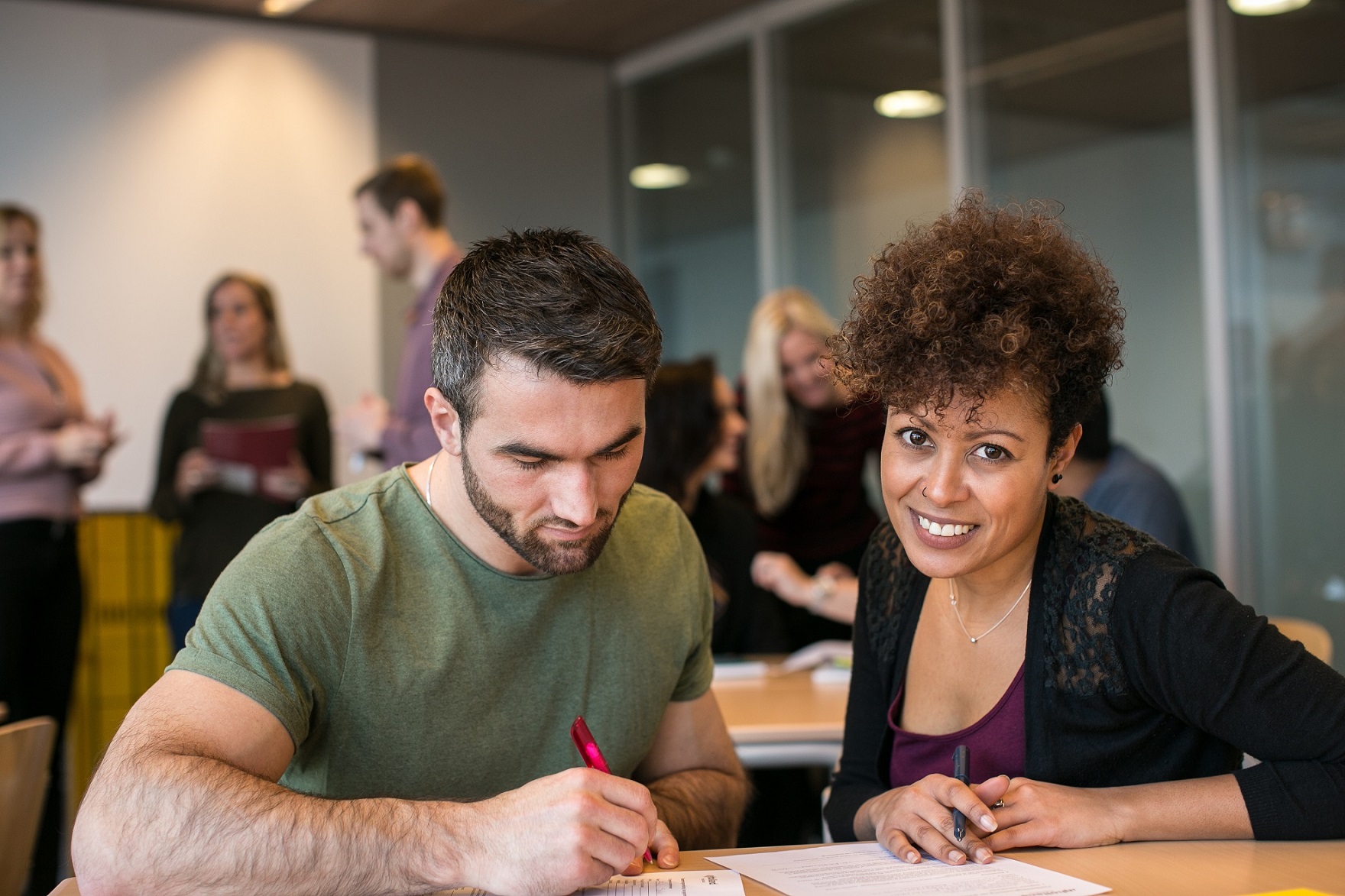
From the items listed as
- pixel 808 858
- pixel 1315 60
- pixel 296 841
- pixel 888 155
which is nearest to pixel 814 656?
pixel 808 858

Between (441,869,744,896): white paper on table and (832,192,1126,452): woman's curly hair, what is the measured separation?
572mm

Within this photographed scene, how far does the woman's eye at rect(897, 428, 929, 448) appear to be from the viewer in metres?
1.58

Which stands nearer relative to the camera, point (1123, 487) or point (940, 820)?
point (940, 820)

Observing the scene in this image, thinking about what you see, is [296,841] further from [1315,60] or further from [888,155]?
[888,155]

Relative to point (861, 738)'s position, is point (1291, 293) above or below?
above

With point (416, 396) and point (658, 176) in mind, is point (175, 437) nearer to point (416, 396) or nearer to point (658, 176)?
point (416, 396)

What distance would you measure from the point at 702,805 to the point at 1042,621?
485 mm

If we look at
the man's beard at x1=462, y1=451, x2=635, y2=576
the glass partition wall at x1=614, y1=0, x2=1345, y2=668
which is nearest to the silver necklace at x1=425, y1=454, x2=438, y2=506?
the man's beard at x1=462, y1=451, x2=635, y2=576

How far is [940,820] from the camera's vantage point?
1432 millimetres

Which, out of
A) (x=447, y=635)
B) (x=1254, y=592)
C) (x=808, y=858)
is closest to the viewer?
(x=808, y=858)

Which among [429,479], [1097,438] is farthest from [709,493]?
[429,479]

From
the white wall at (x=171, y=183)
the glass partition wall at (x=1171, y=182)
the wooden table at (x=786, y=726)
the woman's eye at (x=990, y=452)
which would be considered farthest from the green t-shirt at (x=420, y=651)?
the white wall at (x=171, y=183)

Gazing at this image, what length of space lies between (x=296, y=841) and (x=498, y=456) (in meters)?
0.46

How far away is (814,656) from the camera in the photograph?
298cm
